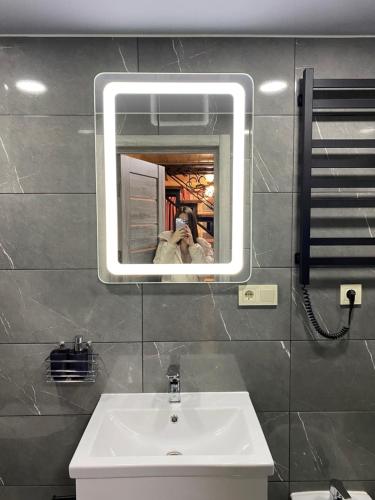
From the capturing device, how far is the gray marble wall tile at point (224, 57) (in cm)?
151

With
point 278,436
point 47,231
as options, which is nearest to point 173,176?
point 47,231

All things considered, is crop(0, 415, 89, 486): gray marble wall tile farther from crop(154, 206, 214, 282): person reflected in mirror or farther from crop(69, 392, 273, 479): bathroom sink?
crop(154, 206, 214, 282): person reflected in mirror

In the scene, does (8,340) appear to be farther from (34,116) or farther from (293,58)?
(293,58)

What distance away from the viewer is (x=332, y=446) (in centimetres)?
162

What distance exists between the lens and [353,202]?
1.49 metres

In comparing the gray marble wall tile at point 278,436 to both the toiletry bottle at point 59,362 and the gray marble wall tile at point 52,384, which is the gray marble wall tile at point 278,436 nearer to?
the gray marble wall tile at point 52,384

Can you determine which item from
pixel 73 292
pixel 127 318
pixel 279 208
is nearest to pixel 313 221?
pixel 279 208

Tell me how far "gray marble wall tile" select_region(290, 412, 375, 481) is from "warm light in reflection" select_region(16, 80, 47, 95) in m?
1.67

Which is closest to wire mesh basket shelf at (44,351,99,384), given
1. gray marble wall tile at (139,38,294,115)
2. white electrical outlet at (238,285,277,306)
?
white electrical outlet at (238,285,277,306)

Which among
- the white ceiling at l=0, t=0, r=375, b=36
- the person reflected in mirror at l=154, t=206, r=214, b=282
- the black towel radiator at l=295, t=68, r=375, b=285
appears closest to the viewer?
the white ceiling at l=0, t=0, r=375, b=36

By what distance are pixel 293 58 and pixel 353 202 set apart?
61 centimetres

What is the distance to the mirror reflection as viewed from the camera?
1.52m

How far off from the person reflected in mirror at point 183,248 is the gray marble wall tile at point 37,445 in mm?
739

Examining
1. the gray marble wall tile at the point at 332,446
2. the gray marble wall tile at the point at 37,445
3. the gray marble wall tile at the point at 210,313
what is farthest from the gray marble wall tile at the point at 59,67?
the gray marble wall tile at the point at 332,446
